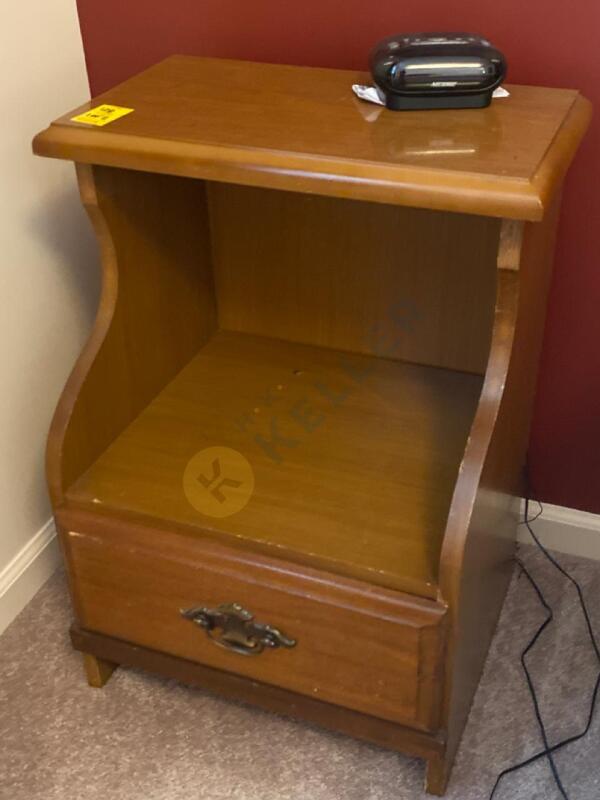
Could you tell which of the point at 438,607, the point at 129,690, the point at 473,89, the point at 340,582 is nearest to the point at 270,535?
the point at 340,582

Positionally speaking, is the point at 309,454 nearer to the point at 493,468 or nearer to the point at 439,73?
the point at 493,468

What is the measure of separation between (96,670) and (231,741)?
0.22 m

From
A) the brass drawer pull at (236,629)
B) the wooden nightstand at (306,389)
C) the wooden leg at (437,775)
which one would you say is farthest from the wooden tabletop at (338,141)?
the wooden leg at (437,775)

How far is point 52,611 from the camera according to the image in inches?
54.8

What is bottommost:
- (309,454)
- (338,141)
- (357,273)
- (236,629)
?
(236,629)

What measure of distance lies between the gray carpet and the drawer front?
13 centimetres

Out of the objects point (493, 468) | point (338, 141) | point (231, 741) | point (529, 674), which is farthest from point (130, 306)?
point (529, 674)

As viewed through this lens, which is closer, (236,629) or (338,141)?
(338,141)

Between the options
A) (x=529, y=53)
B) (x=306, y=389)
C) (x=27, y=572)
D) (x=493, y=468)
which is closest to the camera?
(x=493, y=468)

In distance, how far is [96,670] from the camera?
1256mm

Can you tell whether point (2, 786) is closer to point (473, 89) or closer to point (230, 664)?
point (230, 664)

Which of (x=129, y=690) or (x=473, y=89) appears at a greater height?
(x=473, y=89)

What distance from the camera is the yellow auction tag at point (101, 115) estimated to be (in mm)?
959

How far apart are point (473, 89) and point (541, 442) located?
61 centimetres
